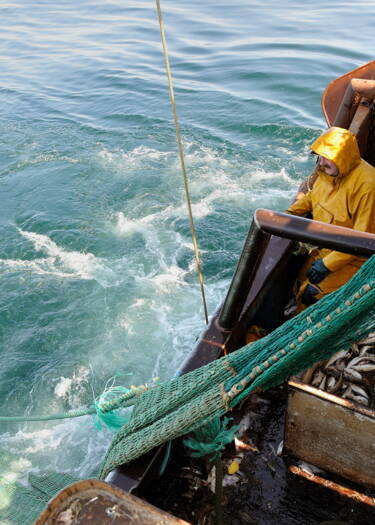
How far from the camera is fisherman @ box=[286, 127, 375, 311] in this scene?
3.88 meters

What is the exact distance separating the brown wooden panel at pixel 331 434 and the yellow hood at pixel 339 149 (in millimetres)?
2183

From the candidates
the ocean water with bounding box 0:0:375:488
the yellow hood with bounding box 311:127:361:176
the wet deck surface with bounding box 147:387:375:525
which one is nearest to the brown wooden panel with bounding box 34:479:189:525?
the wet deck surface with bounding box 147:387:375:525

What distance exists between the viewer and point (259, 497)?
2.88m

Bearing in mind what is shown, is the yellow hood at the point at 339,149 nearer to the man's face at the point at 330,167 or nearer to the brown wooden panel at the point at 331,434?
the man's face at the point at 330,167

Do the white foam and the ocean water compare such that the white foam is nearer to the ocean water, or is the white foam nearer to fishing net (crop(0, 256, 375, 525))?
the ocean water

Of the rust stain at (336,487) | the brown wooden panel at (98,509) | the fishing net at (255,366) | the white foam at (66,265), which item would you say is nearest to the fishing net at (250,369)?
the fishing net at (255,366)

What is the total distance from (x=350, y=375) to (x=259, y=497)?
1.00m

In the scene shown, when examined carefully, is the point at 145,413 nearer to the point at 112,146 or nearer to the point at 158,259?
the point at 158,259

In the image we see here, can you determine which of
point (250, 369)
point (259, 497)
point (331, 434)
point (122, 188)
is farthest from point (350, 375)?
point (122, 188)

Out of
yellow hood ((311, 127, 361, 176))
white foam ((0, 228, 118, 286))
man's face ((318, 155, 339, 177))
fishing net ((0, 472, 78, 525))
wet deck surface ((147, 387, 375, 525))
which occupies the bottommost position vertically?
white foam ((0, 228, 118, 286))

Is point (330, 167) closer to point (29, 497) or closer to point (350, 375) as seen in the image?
point (350, 375)

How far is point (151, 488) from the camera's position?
2.76 meters

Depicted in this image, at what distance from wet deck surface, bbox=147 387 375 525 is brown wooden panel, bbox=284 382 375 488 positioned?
0.49ft

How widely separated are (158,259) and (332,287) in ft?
17.4
